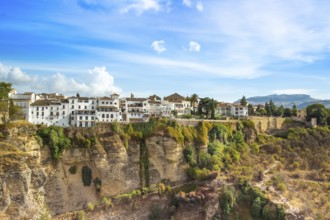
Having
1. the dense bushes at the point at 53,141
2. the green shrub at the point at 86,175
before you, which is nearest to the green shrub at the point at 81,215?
the green shrub at the point at 86,175

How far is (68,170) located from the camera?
4166 cm

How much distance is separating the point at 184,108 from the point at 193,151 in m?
19.1

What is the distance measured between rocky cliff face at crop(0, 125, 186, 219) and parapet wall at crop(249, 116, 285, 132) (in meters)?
A: 19.7

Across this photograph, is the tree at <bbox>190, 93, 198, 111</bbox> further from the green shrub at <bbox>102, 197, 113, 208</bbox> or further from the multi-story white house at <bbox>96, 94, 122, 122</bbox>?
the green shrub at <bbox>102, 197, 113, 208</bbox>

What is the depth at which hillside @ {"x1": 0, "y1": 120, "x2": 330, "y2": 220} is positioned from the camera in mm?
36344

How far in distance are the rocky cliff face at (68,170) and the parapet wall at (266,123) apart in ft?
64.6

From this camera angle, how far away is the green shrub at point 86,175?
41.8 metres

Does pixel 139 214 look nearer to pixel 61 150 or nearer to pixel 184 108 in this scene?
pixel 61 150

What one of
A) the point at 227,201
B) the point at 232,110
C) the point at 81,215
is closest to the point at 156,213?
the point at 227,201

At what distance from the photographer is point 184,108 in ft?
213

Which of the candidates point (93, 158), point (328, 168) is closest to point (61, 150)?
point (93, 158)

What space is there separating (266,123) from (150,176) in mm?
27128

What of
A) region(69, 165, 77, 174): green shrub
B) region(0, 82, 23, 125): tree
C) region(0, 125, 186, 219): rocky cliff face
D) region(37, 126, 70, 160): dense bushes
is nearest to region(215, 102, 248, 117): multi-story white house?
region(0, 125, 186, 219): rocky cliff face

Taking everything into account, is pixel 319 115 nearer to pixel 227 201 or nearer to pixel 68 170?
pixel 227 201
